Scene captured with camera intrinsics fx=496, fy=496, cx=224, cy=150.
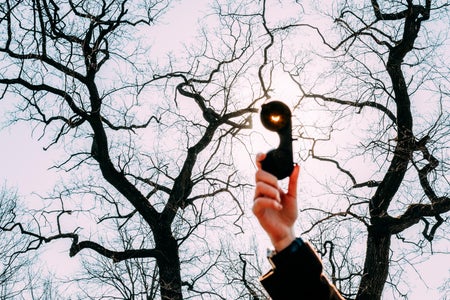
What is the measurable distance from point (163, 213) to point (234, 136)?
108 inches

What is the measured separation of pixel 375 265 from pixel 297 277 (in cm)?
908

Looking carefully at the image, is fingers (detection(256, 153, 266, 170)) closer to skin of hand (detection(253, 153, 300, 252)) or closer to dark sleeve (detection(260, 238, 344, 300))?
skin of hand (detection(253, 153, 300, 252))

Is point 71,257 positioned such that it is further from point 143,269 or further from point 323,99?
point 323,99

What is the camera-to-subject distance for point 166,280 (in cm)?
1171

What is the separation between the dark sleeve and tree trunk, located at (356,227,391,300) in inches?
341

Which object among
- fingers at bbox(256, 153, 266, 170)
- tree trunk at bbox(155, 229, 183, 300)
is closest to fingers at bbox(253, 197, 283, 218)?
fingers at bbox(256, 153, 266, 170)

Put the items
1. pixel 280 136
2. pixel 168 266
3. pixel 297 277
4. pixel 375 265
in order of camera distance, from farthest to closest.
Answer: pixel 168 266
pixel 375 265
pixel 280 136
pixel 297 277

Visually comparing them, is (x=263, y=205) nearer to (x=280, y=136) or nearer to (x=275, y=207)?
(x=275, y=207)

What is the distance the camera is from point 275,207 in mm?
1547

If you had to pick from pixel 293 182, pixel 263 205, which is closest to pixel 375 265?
pixel 293 182

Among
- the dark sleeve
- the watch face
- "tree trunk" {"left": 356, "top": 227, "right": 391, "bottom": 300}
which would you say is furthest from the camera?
"tree trunk" {"left": 356, "top": 227, "right": 391, "bottom": 300}

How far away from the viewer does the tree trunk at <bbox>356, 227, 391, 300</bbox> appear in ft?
31.4

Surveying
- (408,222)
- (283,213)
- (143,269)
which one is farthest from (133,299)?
(283,213)

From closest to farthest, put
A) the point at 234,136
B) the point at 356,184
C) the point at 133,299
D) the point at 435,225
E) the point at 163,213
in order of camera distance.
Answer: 1. the point at 435,225
2. the point at 356,184
3. the point at 163,213
4. the point at 234,136
5. the point at 133,299
